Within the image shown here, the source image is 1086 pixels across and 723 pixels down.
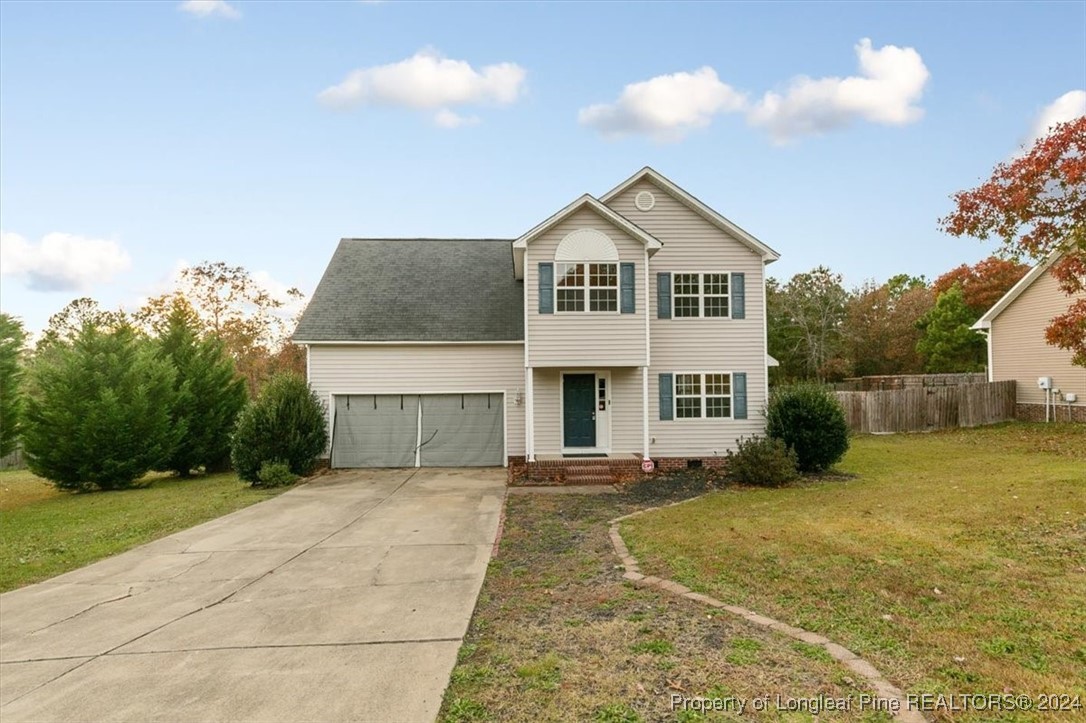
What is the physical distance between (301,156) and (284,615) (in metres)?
15.3

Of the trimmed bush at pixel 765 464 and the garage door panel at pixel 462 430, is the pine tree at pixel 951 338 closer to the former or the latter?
the trimmed bush at pixel 765 464

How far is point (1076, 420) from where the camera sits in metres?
19.3

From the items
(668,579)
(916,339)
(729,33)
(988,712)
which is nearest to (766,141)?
(729,33)

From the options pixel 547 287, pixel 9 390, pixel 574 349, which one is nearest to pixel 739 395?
pixel 574 349

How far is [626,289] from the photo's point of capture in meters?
14.3

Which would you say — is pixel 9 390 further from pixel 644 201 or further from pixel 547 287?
pixel 644 201

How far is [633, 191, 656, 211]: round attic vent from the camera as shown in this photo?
15.6 m

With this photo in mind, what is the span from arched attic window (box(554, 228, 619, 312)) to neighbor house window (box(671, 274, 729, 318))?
2.31 meters

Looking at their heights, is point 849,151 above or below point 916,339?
above

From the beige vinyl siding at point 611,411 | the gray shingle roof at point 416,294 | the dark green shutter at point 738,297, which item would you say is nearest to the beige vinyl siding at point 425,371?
the gray shingle roof at point 416,294

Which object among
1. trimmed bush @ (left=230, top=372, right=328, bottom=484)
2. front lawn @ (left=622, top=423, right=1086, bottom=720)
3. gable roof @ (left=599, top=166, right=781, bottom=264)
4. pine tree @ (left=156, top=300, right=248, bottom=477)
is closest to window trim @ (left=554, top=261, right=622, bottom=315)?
gable roof @ (left=599, top=166, right=781, bottom=264)

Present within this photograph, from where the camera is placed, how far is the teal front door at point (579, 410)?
51.0 ft

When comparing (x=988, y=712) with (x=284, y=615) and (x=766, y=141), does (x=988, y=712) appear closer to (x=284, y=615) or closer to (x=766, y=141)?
(x=284, y=615)

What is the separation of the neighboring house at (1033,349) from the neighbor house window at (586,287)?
15.3 m
